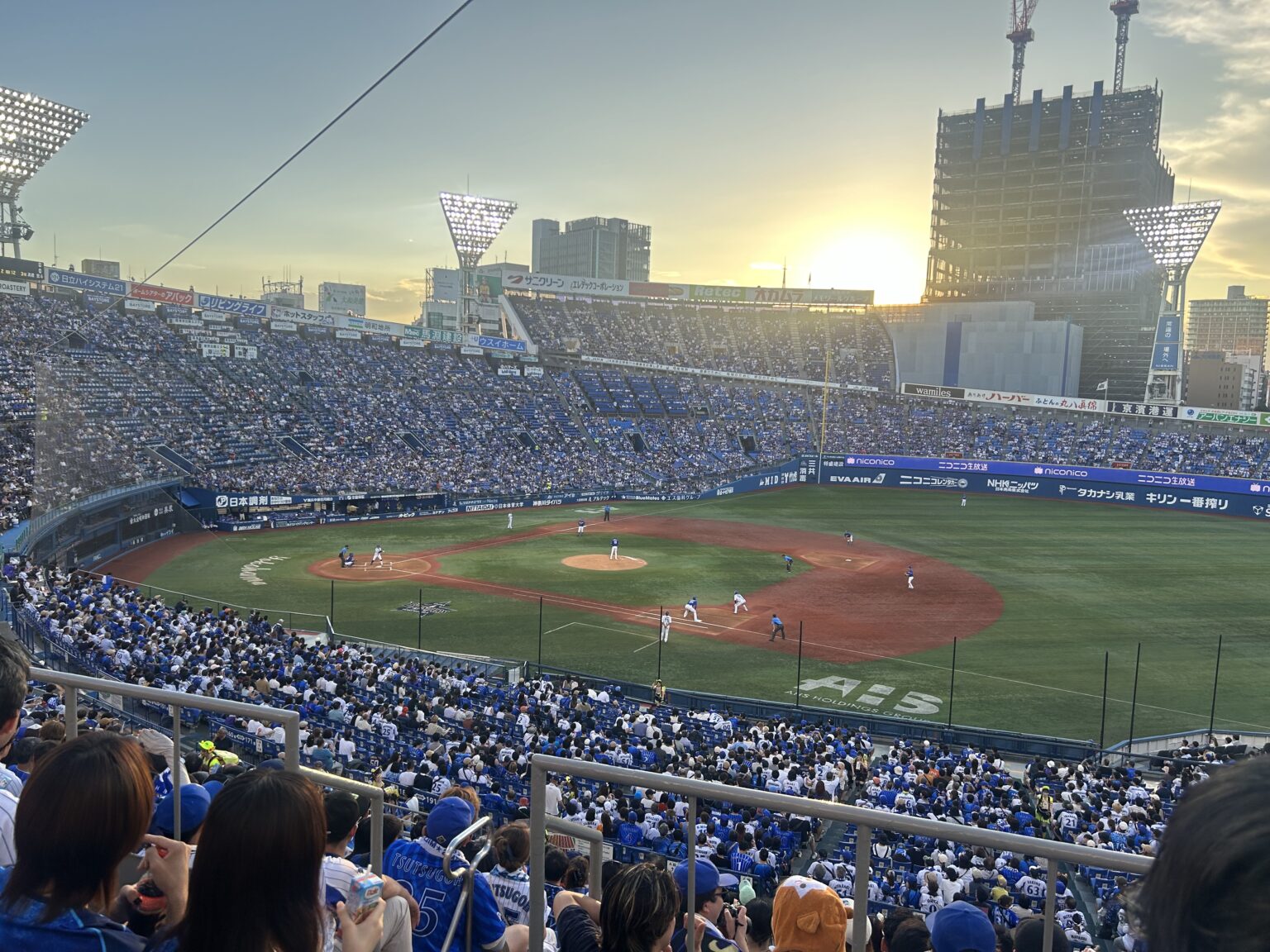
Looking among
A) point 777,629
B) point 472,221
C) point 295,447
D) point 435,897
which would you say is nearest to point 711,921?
point 435,897

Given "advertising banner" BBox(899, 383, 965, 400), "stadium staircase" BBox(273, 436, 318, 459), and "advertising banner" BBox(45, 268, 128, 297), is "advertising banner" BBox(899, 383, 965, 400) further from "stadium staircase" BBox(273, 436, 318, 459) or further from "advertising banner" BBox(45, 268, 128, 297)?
"advertising banner" BBox(45, 268, 128, 297)

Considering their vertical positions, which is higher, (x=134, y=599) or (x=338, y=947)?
(x=338, y=947)

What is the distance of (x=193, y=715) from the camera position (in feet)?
55.9

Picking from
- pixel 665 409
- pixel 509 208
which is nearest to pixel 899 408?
pixel 665 409

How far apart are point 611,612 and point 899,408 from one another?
59083 millimetres

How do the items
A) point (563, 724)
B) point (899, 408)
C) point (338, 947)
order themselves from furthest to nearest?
point (899, 408)
point (563, 724)
point (338, 947)

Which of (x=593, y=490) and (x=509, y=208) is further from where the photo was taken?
(x=509, y=208)

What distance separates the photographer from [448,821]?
203 inches

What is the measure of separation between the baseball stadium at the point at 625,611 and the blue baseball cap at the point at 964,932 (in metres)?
0.02

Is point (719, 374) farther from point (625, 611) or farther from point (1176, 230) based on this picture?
point (625, 611)

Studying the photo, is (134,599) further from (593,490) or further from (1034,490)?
(1034,490)

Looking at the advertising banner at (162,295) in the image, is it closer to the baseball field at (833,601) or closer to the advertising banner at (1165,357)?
the baseball field at (833,601)

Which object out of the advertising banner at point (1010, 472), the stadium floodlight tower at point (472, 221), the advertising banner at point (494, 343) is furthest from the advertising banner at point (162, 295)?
the advertising banner at point (1010, 472)

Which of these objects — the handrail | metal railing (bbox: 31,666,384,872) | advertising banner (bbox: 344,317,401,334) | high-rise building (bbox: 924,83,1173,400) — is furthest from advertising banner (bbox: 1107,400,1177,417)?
metal railing (bbox: 31,666,384,872)
